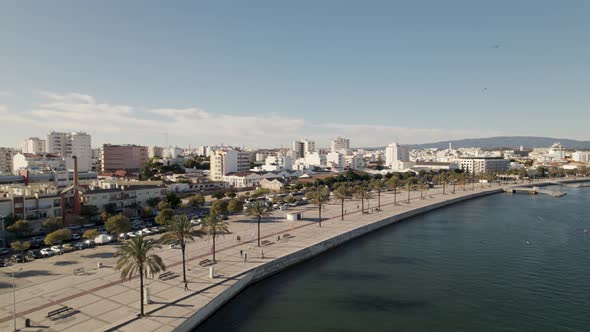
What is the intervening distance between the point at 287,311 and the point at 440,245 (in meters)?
31.0

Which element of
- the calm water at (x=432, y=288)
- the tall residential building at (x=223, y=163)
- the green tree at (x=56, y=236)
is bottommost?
the calm water at (x=432, y=288)

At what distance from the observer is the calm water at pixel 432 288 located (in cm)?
2877

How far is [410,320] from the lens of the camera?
2889cm

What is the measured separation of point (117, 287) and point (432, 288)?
29.2 metres

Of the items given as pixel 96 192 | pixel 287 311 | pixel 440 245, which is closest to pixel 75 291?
pixel 287 311

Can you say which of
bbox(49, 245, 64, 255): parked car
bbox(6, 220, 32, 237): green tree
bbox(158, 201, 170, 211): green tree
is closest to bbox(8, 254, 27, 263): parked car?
bbox(49, 245, 64, 255): parked car

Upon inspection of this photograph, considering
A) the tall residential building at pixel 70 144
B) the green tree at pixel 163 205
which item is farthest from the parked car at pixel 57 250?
the tall residential building at pixel 70 144

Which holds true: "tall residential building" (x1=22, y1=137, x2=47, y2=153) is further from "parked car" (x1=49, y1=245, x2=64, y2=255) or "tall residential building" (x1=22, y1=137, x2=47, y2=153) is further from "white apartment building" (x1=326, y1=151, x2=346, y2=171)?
"parked car" (x1=49, y1=245, x2=64, y2=255)

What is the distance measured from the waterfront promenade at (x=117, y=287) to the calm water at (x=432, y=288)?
2524 millimetres

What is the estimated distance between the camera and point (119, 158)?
501ft

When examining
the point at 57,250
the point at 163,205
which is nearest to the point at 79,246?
the point at 57,250

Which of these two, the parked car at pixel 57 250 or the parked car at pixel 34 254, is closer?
the parked car at pixel 34 254

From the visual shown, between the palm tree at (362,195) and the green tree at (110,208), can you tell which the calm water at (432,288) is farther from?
the green tree at (110,208)

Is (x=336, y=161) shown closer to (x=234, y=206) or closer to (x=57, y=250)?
(x=234, y=206)
